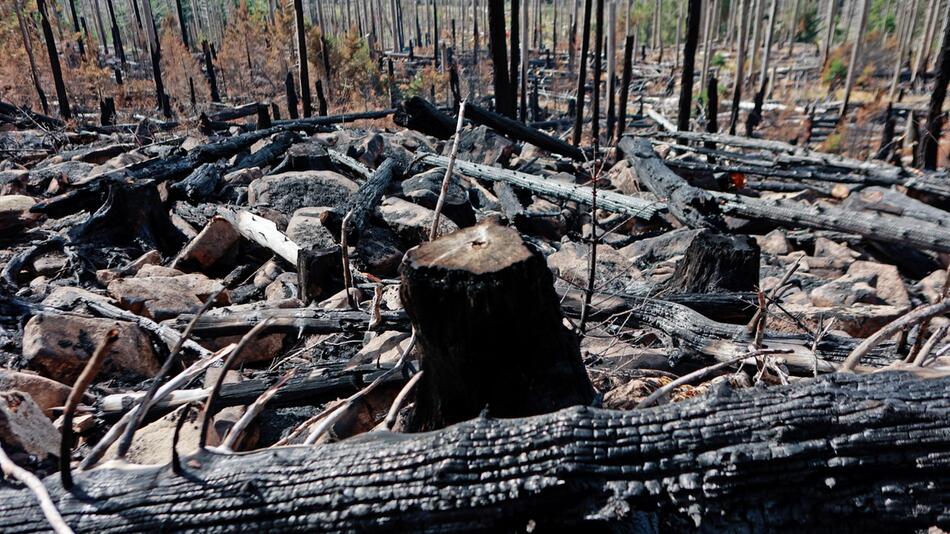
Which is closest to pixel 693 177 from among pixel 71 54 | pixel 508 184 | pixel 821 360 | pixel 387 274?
pixel 508 184

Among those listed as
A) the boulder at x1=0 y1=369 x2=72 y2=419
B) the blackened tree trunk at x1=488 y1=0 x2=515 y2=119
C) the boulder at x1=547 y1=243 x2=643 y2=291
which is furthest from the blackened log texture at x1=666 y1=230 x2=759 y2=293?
the blackened tree trunk at x1=488 y1=0 x2=515 y2=119

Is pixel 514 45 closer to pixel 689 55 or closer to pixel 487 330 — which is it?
pixel 689 55

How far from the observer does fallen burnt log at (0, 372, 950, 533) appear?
1.29 m

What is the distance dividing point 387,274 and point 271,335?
192 centimetres

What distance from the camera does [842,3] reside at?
4259cm

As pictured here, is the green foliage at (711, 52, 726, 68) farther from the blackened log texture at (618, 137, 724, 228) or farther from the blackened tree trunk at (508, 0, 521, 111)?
the blackened log texture at (618, 137, 724, 228)

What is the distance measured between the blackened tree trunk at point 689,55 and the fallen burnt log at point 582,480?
411 inches

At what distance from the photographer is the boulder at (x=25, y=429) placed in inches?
75.7

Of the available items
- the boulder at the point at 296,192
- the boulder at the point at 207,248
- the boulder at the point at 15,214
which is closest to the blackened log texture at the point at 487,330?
the boulder at the point at 207,248

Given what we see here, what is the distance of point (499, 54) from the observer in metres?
10.5

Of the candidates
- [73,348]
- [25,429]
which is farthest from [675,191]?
[25,429]

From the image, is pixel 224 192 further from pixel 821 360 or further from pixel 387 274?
pixel 821 360

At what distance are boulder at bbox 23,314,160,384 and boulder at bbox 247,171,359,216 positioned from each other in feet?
10.7

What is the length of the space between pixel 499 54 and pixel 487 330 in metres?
9.72
